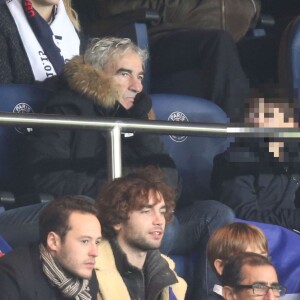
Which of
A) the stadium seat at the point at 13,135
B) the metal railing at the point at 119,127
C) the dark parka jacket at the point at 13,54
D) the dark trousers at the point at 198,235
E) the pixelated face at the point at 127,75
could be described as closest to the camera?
the metal railing at the point at 119,127

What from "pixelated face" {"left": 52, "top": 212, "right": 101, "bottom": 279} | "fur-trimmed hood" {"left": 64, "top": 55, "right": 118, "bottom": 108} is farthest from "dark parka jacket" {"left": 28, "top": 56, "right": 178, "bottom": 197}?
"pixelated face" {"left": 52, "top": 212, "right": 101, "bottom": 279}

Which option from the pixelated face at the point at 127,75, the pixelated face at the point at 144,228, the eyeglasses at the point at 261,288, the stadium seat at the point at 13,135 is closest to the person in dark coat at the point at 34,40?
the stadium seat at the point at 13,135

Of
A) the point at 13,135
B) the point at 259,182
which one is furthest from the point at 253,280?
the point at 13,135

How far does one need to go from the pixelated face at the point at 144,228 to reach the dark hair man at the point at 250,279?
1.11 feet

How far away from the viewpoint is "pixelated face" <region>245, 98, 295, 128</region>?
705 cm

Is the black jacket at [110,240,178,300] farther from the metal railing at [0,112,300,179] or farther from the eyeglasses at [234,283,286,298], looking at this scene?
the metal railing at [0,112,300,179]

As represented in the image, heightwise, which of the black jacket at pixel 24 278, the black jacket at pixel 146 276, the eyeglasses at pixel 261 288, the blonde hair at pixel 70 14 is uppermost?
the blonde hair at pixel 70 14

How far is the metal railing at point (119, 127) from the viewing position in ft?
20.1

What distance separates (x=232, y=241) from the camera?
21.1 feet

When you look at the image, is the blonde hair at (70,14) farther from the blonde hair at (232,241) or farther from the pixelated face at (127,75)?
the blonde hair at (232,241)

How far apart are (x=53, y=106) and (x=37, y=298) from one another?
1254 mm

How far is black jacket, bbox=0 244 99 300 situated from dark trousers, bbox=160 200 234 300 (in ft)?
2.98

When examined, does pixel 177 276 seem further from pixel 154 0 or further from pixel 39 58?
pixel 154 0

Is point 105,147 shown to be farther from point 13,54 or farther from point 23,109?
point 13,54
